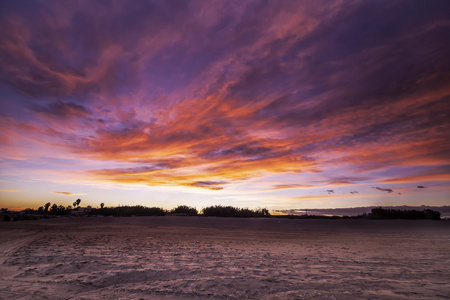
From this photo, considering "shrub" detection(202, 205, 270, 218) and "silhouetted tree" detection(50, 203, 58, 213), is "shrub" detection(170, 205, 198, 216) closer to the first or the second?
"shrub" detection(202, 205, 270, 218)

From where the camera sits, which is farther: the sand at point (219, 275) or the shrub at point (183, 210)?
the shrub at point (183, 210)

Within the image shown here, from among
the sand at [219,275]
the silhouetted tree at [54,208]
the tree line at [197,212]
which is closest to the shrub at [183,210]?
the tree line at [197,212]

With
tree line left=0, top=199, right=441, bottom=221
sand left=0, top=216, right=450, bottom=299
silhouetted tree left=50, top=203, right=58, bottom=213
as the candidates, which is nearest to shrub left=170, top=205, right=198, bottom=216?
tree line left=0, top=199, right=441, bottom=221

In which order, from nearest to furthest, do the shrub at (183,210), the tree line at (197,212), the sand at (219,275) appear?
the sand at (219,275) < the tree line at (197,212) < the shrub at (183,210)

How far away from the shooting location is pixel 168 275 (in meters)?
4.33

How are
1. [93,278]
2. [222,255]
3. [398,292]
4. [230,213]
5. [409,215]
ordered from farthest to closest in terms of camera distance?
[230,213]
[409,215]
[222,255]
[93,278]
[398,292]

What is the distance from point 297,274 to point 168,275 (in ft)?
7.43

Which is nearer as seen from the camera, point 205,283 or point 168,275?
point 205,283

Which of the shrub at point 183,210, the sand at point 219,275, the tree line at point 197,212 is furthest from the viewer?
the shrub at point 183,210

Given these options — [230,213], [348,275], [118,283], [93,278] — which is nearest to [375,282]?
[348,275]

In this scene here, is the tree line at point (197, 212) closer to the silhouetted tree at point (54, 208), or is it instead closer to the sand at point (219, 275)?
the silhouetted tree at point (54, 208)

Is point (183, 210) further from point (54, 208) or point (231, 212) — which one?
point (54, 208)

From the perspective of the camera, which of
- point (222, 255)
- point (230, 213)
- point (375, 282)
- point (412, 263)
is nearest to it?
point (375, 282)

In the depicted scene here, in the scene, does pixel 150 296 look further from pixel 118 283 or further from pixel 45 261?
pixel 45 261
